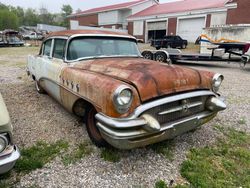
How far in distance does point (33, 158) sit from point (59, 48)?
2258 mm

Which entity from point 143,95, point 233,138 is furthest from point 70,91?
point 233,138

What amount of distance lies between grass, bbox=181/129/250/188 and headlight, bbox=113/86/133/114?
1187mm

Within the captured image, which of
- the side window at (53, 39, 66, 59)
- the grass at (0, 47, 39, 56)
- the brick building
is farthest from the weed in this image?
the brick building

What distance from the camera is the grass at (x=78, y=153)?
2.90 meters

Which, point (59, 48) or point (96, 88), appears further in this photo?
point (59, 48)

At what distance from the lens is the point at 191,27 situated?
2811cm

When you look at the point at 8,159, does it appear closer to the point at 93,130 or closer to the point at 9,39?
the point at 93,130

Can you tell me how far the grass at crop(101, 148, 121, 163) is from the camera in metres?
2.93

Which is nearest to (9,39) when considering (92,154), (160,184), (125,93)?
(92,154)

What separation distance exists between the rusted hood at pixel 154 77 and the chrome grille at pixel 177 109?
0.53ft

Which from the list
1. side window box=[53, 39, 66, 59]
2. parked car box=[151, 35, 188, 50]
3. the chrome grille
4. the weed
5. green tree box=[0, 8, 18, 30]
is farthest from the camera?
green tree box=[0, 8, 18, 30]

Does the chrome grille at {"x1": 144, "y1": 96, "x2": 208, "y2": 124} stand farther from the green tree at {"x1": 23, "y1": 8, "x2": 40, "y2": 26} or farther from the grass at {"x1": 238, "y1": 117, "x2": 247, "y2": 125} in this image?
the green tree at {"x1": 23, "y1": 8, "x2": 40, "y2": 26}

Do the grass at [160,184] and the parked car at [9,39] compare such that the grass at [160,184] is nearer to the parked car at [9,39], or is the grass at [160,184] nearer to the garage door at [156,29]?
the parked car at [9,39]

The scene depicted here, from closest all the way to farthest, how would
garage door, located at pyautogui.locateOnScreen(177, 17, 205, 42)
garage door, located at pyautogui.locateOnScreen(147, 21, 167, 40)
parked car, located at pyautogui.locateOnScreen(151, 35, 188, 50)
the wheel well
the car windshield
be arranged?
the wheel well → the car windshield → parked car, located at pyautogui.locateOnScreen(151, 35, 188, 50) → garage door, located at pyautogui.locateOnScreen(177, 17, 205, 42) → garage door, located at pyautogui.locateOnScreen(147, 21, 167, 40)
